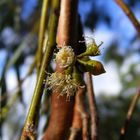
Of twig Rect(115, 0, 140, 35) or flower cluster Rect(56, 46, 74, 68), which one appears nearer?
flower cluster Rect(56, 46, 74, 68)

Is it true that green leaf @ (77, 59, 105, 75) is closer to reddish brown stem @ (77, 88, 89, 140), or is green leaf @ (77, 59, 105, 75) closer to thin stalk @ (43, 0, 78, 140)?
thin stalk @ (43, 0, 78, 140)

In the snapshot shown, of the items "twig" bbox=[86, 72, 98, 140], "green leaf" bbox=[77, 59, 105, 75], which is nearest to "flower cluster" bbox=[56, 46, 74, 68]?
"green leaf" bbox=[77, 59, 105, 75]

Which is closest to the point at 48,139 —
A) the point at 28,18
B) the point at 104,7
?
the point at 28,18

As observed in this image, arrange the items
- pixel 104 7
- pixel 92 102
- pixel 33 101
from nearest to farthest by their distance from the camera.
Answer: pixel 33 101, pixel 92 102, pixel 104 7

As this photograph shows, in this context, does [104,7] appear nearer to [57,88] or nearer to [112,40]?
[112,40]

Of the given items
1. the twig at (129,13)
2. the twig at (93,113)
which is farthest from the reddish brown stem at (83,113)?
the twig at (129,13)

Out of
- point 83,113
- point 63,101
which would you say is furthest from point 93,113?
point 63,101

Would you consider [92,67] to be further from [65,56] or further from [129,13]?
A: [129,13]

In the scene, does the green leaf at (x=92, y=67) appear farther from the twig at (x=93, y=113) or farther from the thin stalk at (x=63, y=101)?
the twig at (x=93, y=113)

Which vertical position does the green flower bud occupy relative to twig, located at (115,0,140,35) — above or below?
below
